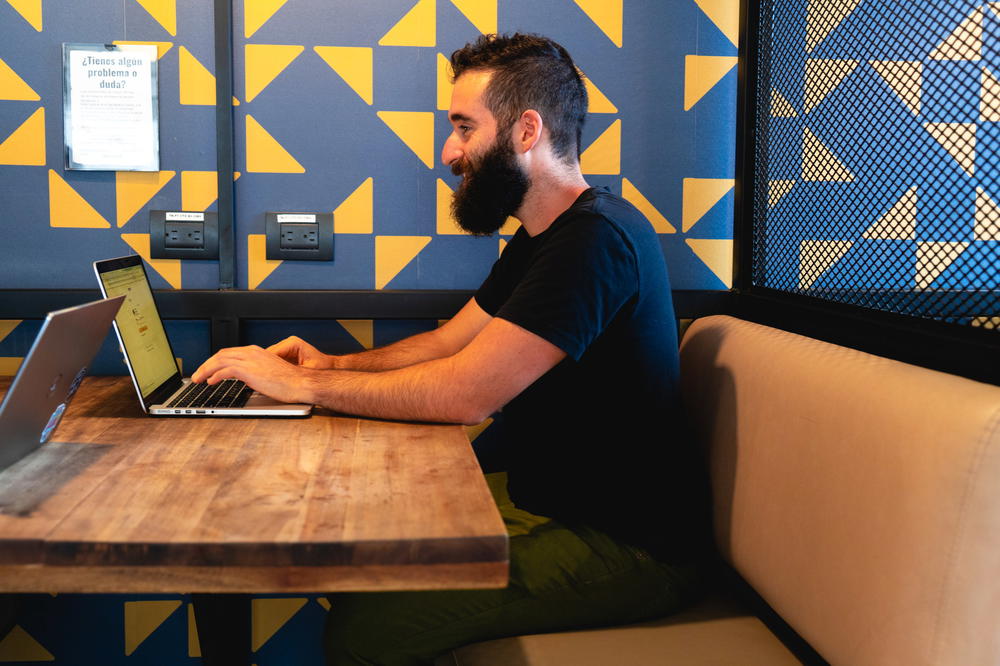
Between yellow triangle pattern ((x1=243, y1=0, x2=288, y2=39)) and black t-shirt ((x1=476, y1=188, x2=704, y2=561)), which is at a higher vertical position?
yellow triangle pattern ((x1=243, y1=0, x2=288, y2=39))

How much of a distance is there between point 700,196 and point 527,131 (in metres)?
0.61

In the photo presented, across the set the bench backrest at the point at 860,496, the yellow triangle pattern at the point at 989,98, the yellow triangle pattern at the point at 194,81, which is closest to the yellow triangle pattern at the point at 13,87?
the yellow triangle pattern at the point at 194,81

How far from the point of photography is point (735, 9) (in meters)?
2.20

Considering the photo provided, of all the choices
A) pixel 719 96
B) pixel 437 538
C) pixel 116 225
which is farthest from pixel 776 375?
pixel 116 225

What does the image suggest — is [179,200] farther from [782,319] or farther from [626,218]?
[782,319]

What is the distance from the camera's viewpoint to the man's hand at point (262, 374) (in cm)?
158

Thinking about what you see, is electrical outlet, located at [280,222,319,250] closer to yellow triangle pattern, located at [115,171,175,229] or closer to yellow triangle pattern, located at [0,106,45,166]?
yellow triangle pattern, located at [115,171,175,229]

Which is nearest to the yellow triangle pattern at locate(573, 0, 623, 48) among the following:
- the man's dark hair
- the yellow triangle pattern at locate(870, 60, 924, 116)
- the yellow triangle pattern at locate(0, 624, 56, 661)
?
the man's dark hair

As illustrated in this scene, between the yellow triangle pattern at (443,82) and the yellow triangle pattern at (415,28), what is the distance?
6 centimetres

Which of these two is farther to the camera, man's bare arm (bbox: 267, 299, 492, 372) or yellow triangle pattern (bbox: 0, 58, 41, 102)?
yellow triangle pattern (bbox: 0, 58, 41, 102)

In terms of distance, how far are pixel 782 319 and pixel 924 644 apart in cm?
92

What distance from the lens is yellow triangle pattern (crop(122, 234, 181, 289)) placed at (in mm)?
2115

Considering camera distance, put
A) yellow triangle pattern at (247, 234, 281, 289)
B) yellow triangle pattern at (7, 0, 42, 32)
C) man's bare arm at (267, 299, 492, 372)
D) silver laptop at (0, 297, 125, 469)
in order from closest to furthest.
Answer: silver laptop at (0, 297, 125, 469) < man's bare arm at (267, 299, 492, 372) < yellow triangle pattern at (7, 0, 42, 32) < yellow triangle pattern at (247, 234, 281, 289)

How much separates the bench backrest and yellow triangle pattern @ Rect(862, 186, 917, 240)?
0.21 metres
